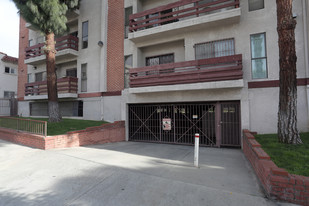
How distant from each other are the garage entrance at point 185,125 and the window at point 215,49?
2.63 meters

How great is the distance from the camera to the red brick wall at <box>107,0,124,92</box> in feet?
37.5

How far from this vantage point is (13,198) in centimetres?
330

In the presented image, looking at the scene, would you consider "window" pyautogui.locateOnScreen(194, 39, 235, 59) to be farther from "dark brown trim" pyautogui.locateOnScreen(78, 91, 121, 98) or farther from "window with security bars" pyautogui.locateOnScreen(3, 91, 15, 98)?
"window with security bars" pyautogui.locateOnScreen(3, 91, 15, 98)

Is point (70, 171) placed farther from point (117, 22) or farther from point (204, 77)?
point (117, 22)

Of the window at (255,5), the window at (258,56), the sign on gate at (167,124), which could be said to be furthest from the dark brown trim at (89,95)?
the window at (255,5)

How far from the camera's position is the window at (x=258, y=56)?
25.2ft

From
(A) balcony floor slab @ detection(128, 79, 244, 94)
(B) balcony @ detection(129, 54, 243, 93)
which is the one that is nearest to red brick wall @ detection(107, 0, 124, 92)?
(B) balcony @ detection(129, 54, 243, 93)

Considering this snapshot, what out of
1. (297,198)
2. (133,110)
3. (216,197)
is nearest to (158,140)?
(133,110)

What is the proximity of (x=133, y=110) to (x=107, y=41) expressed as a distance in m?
5.83

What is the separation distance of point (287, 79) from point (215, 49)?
4.33 metres

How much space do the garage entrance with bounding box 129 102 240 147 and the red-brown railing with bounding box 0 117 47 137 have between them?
4.52 meters

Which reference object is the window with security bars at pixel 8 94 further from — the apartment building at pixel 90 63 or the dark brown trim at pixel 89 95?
the dark brown trim at pixel 89 95

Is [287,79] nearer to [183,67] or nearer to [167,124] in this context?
[183,67]

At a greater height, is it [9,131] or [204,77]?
[204,77]
